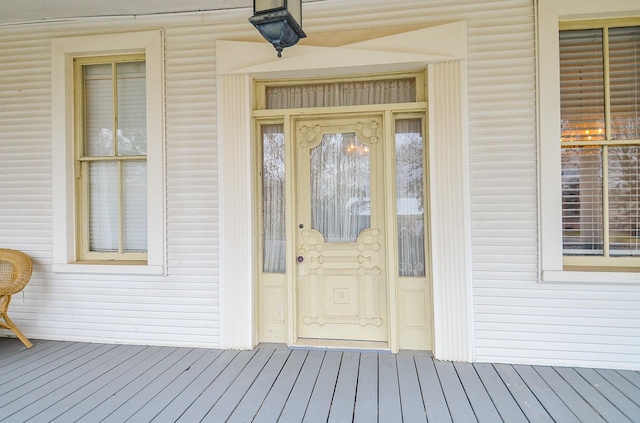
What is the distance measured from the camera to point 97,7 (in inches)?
129

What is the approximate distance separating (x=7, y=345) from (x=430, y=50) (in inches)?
183

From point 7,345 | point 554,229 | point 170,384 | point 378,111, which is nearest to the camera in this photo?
point 170,384

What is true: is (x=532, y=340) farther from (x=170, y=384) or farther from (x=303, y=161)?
(x=170, y=384)

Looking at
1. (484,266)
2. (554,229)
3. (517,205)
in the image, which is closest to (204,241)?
(484,266)

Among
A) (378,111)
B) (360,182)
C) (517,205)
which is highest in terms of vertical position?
(378,111)

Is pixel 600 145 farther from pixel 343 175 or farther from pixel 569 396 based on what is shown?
pixel 343 175

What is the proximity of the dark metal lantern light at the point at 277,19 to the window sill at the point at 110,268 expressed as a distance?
2239mm

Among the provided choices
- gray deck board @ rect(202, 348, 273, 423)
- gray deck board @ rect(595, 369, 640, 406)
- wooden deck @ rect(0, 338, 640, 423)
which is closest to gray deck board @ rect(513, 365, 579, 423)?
wooden deck @ rect(0, 338, 640, 423)

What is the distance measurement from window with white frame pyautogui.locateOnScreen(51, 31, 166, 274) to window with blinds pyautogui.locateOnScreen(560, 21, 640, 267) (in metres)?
3.55

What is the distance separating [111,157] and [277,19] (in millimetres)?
2308

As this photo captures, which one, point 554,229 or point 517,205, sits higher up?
point 517,205

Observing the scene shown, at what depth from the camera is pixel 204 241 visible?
330cm

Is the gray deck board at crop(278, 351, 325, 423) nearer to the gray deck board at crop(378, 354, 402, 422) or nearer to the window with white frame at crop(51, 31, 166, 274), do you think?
Answer: the gray deck board at crop(378, 354, 402, 422)

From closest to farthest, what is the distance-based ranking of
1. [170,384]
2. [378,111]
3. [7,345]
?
[170,384] < [378,111] < [7,345]
